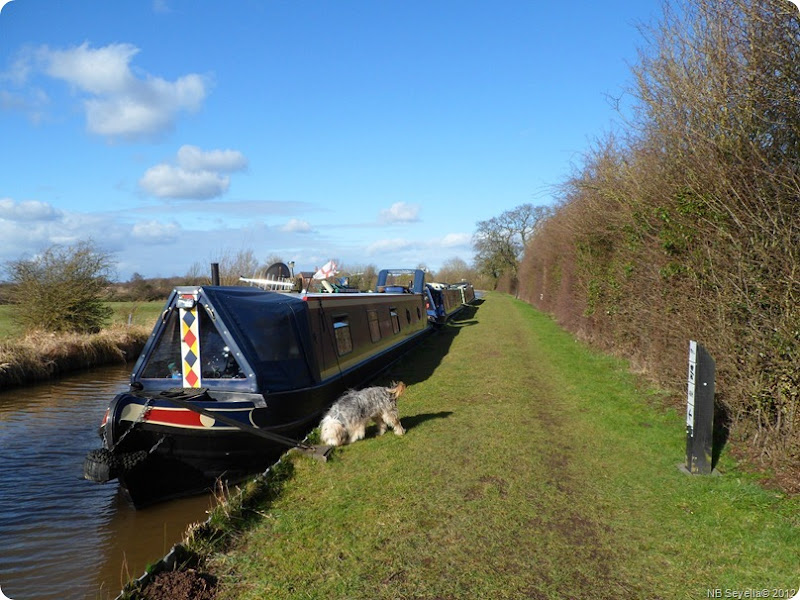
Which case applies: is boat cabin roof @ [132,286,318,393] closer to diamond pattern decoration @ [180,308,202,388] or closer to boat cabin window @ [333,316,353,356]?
diamond pattern decoration @ [180,308,202,388]

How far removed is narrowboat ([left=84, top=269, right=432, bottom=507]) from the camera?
5504mm

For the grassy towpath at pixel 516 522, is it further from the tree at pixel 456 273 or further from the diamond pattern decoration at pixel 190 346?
the tree at pixel 456 273

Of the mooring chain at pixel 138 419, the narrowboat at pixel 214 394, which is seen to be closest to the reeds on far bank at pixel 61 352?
the narrowboat at pixel 214 394

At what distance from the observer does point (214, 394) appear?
623 centimetres

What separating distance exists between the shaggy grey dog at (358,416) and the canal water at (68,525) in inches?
55.9

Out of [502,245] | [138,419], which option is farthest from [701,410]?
[502,245]

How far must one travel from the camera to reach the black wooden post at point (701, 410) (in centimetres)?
531

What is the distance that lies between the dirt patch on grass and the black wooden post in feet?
14.1

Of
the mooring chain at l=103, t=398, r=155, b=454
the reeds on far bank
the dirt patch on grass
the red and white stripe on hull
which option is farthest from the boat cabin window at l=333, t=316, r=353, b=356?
the reeds on far bank

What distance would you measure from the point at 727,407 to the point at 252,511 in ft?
15.9

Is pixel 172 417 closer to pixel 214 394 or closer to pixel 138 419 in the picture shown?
pixel 138 419

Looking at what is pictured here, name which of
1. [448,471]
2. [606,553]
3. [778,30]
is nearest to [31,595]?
[448,471]

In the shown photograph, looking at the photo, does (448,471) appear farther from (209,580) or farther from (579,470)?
(209,580)

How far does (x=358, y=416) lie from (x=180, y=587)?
324 centimetres
